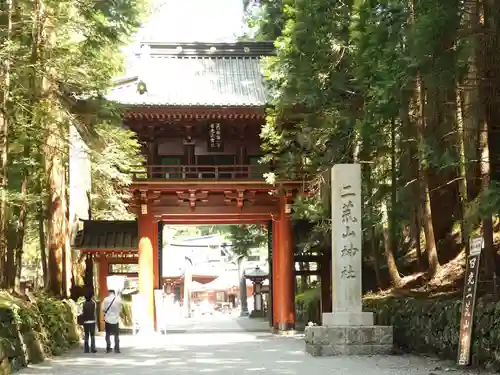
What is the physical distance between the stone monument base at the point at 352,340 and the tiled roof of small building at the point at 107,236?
9.76 meters

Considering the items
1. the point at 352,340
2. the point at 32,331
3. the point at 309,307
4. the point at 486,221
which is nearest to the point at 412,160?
the point at 352,340

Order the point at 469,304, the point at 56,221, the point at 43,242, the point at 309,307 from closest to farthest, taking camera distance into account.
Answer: the point at 469,304 → the point at 56,221 → the point at 43,242 → the point at 309,307

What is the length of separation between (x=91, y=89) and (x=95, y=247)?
722 centimetres

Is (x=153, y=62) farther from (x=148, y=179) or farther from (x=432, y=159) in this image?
(x=432, y=159)

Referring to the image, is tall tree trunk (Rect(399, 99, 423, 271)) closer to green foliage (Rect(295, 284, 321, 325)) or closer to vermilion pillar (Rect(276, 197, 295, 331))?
vermilion pillar (Rect(276, 197, 295, 331))

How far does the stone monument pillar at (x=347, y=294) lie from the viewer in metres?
13.5

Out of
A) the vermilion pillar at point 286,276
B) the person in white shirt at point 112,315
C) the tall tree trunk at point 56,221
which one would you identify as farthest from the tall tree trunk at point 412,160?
the tall tree trunk at point 56,221

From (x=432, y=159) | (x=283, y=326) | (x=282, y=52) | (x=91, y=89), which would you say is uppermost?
(x=282, y=52)

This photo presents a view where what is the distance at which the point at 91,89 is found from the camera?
15992mm

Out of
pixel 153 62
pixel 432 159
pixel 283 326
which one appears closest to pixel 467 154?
pixel 432 159

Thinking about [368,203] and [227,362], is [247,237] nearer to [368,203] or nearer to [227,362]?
[368,203]

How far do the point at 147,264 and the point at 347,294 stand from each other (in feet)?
28.5

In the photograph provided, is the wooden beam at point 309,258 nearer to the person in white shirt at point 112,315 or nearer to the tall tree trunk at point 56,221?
the tall tree trunk at point 56,221

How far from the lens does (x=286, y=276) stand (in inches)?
834
